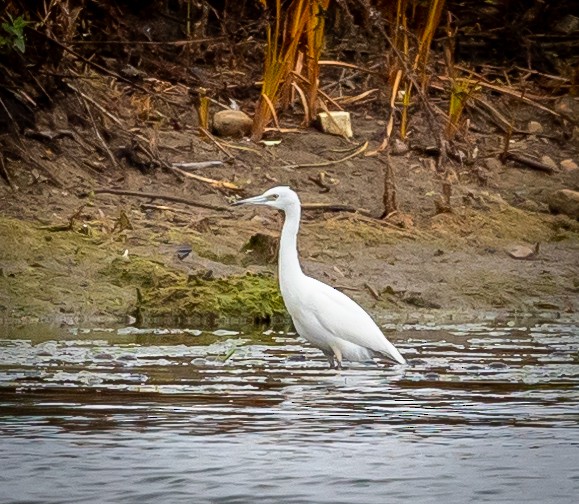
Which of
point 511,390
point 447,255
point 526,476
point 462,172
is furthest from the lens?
point 462,172

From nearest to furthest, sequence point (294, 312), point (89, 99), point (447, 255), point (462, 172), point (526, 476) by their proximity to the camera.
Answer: point (526, 476) → point (294, 312) → point (447, 255) → point (89, 99) → point (462, 172)

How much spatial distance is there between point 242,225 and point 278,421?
647 centimetres

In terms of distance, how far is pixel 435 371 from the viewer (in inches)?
369

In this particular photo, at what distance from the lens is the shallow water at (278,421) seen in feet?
19.7

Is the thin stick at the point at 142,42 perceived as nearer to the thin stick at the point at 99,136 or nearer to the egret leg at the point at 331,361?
the thin stick at the point at 99,136

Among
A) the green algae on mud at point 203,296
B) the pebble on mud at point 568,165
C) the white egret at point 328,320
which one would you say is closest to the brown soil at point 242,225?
the green algae on mud at point 203,296

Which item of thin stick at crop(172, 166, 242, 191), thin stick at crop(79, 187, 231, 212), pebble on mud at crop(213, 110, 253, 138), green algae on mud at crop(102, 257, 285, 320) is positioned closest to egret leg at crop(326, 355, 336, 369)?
green algae on mud at crop(102, 257, 285, 320)

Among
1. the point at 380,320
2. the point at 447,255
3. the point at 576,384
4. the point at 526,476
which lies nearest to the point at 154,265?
the point at 380,320

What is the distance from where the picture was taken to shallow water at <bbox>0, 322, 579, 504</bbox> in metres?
6.00

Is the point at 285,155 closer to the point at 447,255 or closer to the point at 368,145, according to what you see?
the point at 368,145

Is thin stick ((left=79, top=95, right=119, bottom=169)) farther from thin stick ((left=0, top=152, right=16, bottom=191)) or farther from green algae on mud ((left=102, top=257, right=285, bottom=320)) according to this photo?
green algae on mud ((left=102, top=257, right=285, bottom=320))

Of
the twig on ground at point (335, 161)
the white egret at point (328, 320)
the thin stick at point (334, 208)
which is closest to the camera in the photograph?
the white egret at point (328, 320)

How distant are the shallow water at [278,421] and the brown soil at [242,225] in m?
1.36

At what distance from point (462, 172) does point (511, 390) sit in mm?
7388
